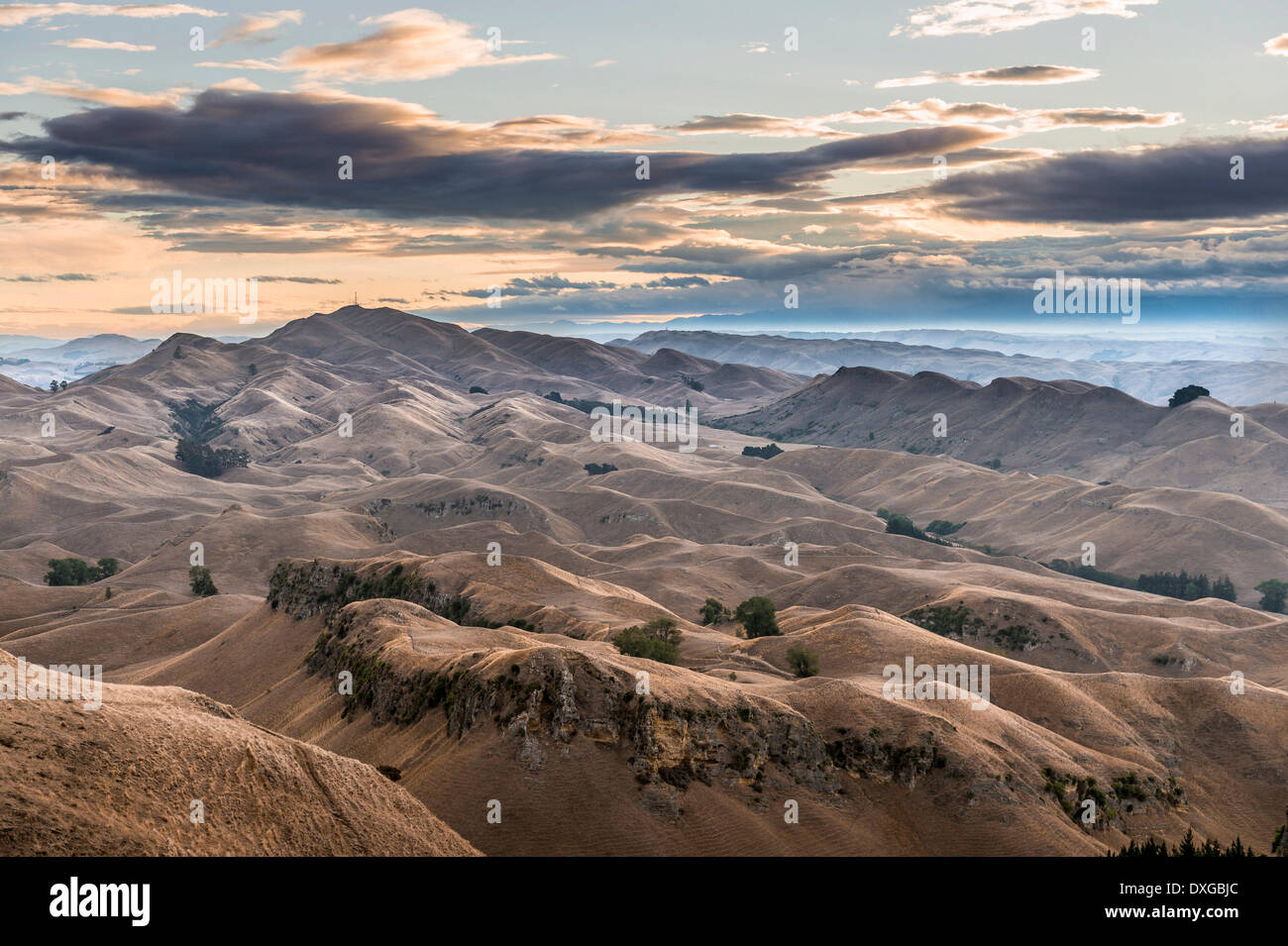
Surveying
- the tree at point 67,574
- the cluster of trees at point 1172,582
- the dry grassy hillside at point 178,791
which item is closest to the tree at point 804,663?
the dry grassy hillside at point 178,791

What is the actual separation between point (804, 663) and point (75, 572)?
13020 centimetres

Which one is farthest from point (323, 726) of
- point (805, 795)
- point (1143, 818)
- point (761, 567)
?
point (761, 567)

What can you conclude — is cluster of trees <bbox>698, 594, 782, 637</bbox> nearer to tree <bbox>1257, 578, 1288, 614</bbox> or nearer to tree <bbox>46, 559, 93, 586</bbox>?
tree <bbox>1257, 578, 1288, 614</bbox>

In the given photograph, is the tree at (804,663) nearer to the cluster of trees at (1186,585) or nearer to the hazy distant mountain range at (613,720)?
the hazy distant mountain range at (613,720)

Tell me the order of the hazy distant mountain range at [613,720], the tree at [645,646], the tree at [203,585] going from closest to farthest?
the hazy distant mountain range at [613,720] → the tree at [645,646] → the tree at [203,585]

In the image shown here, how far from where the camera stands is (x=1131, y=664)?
11138 centimetres

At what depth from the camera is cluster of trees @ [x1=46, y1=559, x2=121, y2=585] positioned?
161 metres

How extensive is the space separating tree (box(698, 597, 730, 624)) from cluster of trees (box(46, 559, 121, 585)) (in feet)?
336

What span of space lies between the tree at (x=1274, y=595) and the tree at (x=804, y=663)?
112m

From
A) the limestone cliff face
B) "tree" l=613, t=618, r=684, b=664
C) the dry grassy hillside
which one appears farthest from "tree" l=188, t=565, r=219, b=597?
the dry grassy hillside

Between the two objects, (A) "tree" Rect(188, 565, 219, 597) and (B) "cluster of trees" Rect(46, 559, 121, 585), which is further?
(B) "cluster of trees" Rect(46, 559, 121, 585)

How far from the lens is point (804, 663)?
273 feet

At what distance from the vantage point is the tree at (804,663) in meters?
83.1
